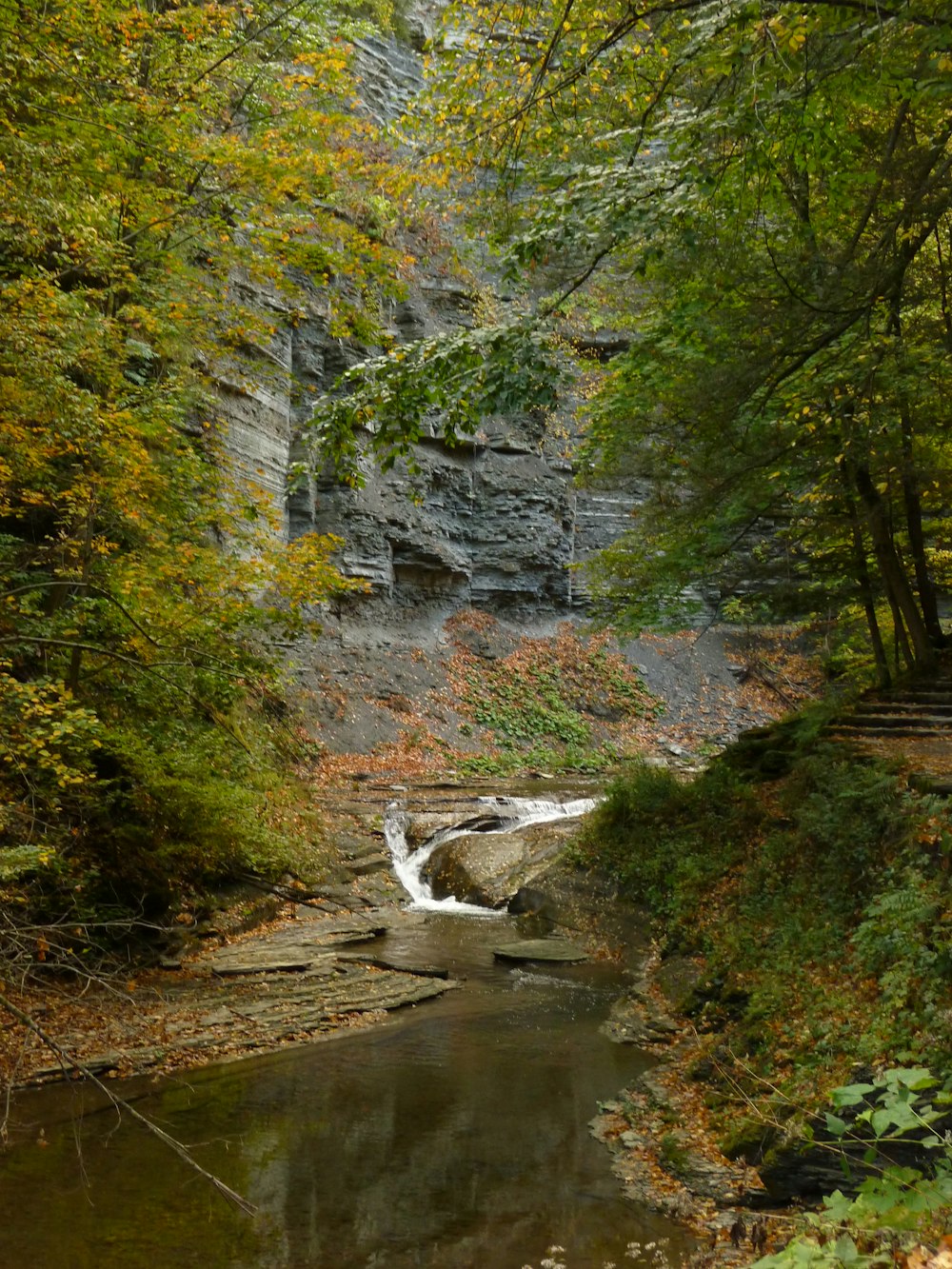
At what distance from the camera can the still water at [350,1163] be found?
4.95 m

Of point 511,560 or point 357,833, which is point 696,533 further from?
point 511,560

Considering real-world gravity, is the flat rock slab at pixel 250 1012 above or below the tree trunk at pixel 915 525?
below

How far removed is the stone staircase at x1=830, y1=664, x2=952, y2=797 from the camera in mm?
8328

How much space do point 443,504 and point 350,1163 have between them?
21.4 meters

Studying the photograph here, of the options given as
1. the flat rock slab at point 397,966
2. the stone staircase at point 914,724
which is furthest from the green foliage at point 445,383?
the flat rock slab at point 397,966

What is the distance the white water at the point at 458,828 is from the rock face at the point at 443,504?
27.2ft

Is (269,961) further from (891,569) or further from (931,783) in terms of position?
(891,569)

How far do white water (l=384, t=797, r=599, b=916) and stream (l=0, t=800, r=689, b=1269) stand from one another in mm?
5012

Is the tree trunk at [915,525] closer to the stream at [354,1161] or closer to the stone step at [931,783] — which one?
the stone step at [931,783]

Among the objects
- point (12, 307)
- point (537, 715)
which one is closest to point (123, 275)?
point (12, 307)

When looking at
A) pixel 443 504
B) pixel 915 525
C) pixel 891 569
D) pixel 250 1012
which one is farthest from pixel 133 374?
pixel 443 504

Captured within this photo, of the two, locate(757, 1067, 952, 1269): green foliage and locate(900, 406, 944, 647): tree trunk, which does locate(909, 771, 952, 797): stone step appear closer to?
locate(900, 406, 944, 647): tree trunk

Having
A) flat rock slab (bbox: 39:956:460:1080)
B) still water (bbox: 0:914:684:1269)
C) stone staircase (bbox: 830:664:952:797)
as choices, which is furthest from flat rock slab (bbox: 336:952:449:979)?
stone staircase (bbox: 830:664:952:797)

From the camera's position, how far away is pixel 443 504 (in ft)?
85.8
